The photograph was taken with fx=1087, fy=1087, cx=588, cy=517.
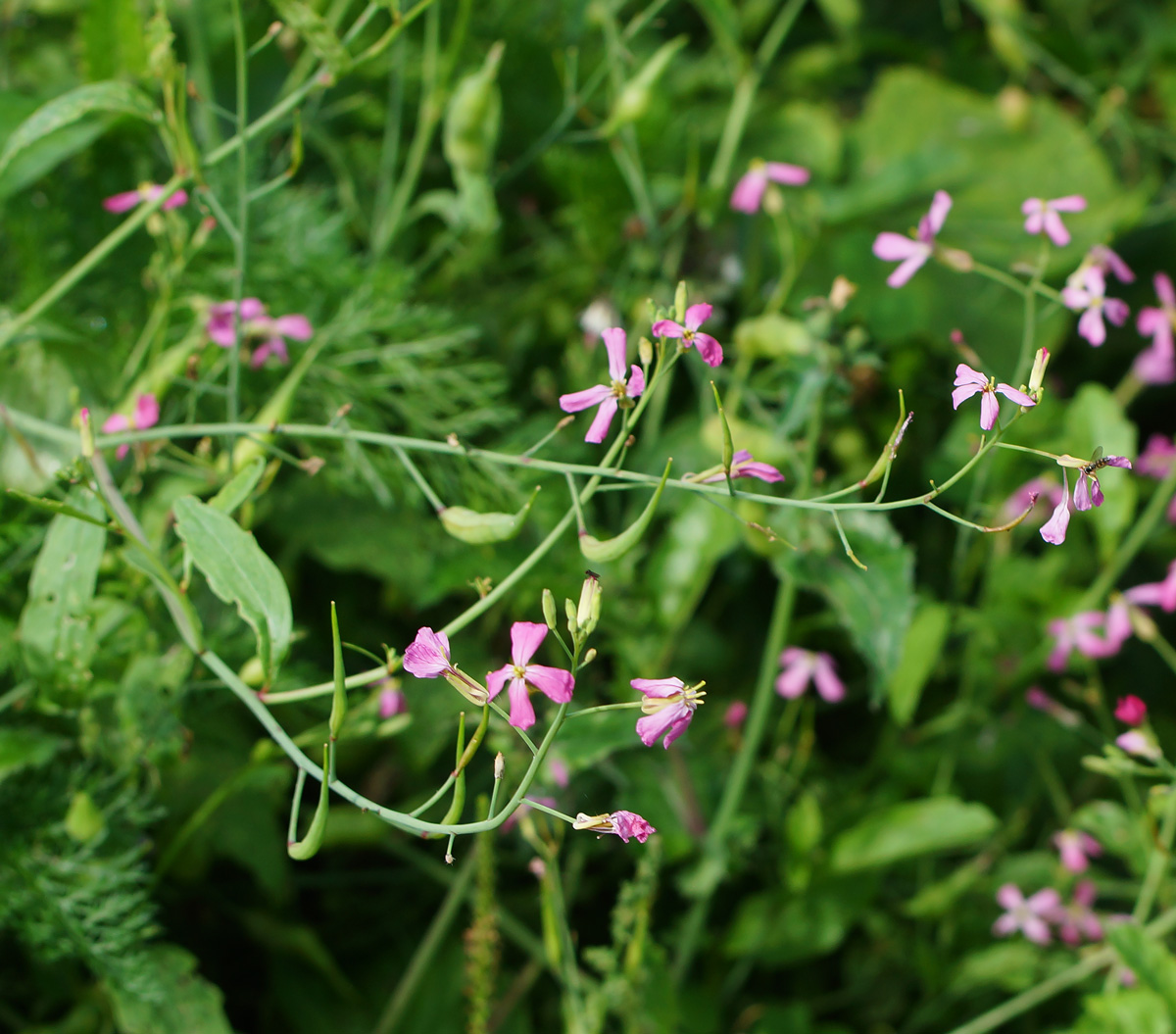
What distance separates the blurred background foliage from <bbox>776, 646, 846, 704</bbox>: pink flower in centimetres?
3

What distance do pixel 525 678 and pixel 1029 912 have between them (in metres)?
0.50

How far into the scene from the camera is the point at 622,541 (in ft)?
1.20

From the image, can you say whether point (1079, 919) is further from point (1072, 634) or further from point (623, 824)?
point (623, 824)

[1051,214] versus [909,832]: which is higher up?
[1051,214]

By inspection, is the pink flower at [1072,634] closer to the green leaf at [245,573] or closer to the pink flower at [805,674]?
the pink flower at [805,674]

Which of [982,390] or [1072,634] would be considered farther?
[1072,634]

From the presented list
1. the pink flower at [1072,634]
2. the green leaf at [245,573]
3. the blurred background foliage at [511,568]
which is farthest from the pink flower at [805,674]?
the green leaf at [245,573]

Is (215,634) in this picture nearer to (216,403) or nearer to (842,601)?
(216,403)

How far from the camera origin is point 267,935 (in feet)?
2.15

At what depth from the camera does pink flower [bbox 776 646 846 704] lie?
70 centimetres

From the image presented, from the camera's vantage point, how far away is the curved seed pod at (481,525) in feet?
1.34

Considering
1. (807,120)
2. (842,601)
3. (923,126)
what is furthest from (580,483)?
(923,126)

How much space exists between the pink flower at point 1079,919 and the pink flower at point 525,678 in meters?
0.51

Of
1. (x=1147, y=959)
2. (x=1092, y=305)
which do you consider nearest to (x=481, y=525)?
(x=1092, y=305)
